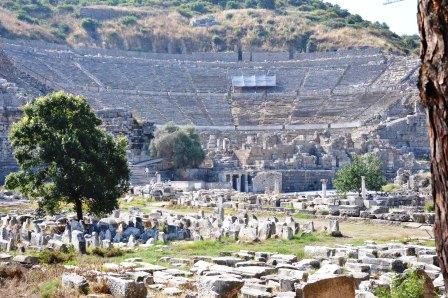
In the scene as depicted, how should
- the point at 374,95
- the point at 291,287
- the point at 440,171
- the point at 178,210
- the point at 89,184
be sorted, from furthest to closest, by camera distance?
the point at 374,95 → the point at 178,210 → the point at 89,184 → the point at 291,287 → the point at 440,171

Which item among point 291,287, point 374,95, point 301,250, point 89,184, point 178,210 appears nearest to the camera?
point 291,287

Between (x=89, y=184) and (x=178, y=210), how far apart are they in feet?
28.6

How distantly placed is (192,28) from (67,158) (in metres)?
81.0

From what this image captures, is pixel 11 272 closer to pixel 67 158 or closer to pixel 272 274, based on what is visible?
pixel 272 274

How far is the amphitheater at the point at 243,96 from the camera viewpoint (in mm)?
53500

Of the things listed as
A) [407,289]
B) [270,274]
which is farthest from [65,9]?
[407,289]

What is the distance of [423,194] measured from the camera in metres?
37.2

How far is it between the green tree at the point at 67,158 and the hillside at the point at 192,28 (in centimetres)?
6374

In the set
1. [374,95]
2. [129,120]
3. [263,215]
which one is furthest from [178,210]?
[374,95]

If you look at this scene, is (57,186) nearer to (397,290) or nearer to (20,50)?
(397,290)

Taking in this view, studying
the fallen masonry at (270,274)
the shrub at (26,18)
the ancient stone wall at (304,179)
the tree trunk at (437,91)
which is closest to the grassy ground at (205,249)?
the fallen masonry at (270,274)

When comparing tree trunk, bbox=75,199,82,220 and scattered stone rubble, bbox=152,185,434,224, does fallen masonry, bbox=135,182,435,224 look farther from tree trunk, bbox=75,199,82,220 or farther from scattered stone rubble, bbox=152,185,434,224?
tree trunk, bbox=75,199,82,220

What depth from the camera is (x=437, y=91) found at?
368 cm

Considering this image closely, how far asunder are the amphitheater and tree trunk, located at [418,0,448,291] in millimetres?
43185
